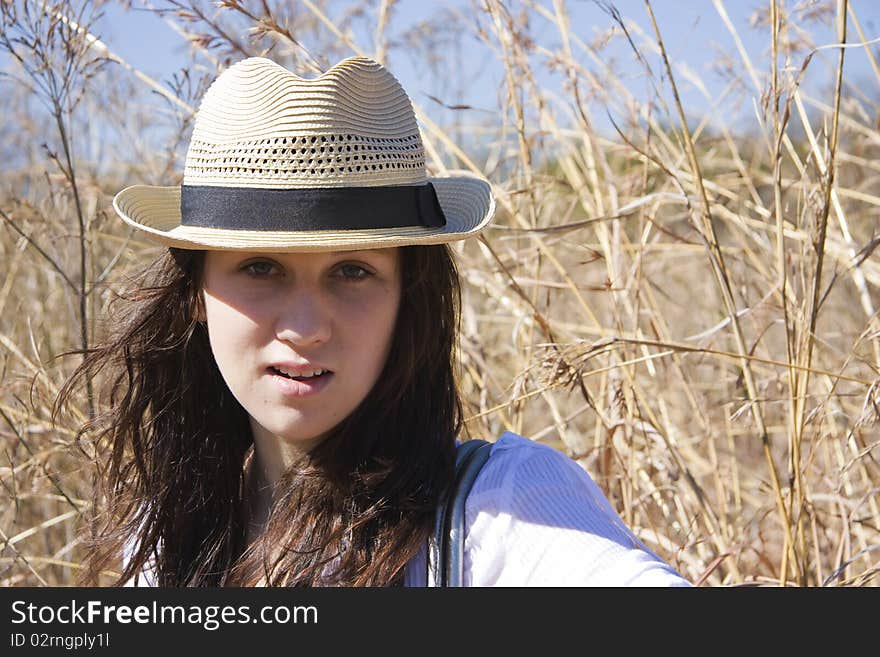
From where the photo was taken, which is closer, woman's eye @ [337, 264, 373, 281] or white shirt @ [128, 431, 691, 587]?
white shirt @ [128, 431, 691, 587]

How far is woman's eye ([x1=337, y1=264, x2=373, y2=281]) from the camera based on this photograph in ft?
4.48

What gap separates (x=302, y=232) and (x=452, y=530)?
0.45 metres

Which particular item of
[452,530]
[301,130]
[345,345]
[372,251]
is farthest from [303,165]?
[452,530]

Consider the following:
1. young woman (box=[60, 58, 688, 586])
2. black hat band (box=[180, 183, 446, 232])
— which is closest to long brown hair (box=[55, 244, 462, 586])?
young woman (box=[60, 58, 688, 586])

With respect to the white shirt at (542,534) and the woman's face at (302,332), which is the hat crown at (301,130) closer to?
the woman's face at (302,332)

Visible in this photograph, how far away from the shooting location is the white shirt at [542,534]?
1.15 m

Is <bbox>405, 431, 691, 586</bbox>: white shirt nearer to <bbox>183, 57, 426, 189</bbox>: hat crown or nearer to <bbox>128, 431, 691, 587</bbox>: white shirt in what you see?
<bbox>128, 431, 691, 587</bbox>: white shirt

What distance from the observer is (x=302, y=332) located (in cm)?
130

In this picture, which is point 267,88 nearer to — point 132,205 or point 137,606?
point 132,205

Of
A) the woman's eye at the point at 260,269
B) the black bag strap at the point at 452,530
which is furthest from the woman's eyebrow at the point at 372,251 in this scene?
the black bag strap at the point at 452,530

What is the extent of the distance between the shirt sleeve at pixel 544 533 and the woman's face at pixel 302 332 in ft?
0.78

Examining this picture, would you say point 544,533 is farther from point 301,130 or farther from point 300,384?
point 301,130

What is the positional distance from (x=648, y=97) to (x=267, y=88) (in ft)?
3.25

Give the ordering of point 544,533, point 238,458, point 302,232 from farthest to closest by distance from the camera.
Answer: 1. point 238,458
2. point 302,232
3. point 544,533
